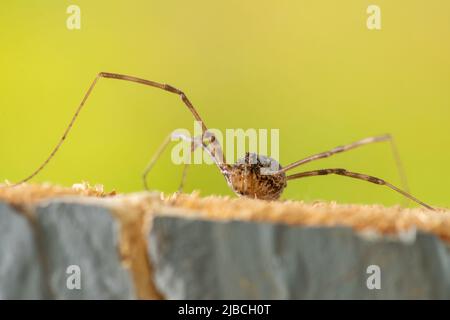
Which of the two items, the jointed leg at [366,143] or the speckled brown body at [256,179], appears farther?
the speckled brown body at [256,179]

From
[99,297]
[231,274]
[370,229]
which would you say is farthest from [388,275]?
[99,297]

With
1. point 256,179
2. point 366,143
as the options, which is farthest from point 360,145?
point 256,179

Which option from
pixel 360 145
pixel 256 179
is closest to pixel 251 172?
pixel 256 179

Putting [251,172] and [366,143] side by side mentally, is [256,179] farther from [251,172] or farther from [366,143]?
[366,143]

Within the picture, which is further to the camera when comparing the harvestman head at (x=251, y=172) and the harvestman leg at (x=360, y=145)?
the harvestman head at (x=251, y=172)

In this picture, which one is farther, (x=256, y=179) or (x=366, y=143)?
(x=256, y=179)

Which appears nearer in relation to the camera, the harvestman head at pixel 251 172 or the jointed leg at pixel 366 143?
the jointed leg at pixel 366 143

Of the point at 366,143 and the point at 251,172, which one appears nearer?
the point at 366,143

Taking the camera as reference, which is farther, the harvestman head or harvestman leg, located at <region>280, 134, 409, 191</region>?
the harvestman head
